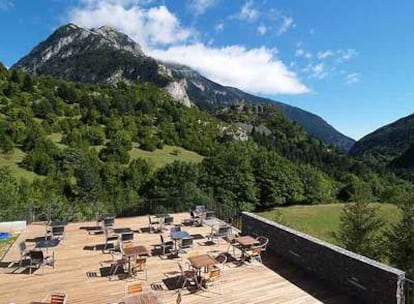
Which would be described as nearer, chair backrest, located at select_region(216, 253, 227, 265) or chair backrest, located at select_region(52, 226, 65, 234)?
chair backrest, located at select_region(216, 253, 227, 265)

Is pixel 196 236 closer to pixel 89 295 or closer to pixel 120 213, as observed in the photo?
pixel 89 295

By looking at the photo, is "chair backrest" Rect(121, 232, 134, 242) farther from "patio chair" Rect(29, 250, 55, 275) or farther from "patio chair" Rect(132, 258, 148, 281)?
"patio chair" Rect(29, 250, 55, 275)

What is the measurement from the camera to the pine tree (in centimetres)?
2619

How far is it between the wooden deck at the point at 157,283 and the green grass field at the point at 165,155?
57.0 m

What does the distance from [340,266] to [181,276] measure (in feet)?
13.2

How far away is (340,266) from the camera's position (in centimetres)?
964

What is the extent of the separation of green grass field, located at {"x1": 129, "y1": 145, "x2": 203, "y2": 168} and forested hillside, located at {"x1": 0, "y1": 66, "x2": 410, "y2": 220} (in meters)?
0.54

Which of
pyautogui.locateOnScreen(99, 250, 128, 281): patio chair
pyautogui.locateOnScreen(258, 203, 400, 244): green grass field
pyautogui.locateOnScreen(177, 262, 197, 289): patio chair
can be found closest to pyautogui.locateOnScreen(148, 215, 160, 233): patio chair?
pyautogui.locateOnScreen(99, 250, 128, 281): patio chair

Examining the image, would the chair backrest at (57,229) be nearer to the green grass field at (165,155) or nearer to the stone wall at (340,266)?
the stone wall at (340,266)

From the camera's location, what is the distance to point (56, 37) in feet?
589

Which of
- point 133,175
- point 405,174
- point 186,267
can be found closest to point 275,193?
point 133,175

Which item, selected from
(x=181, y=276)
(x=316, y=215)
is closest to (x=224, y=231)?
(x=181, y=276)

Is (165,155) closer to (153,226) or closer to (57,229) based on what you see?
(153,226)

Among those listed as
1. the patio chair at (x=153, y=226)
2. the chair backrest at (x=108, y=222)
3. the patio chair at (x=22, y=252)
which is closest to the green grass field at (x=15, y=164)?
the patio chair at (x=153, y=226)
